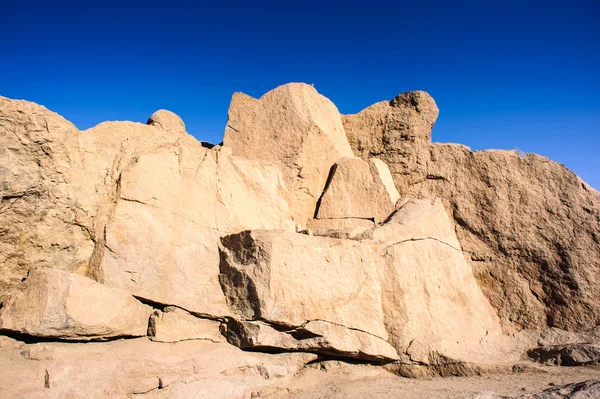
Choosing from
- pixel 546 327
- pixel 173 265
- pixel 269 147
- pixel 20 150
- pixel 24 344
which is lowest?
pixel 24 344

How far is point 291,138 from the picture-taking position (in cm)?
558

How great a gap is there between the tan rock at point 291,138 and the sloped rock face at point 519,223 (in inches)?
37.7

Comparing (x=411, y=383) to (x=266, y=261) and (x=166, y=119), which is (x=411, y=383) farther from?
(x=166, y=119)

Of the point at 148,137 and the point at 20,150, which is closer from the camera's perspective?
the point at 20,150

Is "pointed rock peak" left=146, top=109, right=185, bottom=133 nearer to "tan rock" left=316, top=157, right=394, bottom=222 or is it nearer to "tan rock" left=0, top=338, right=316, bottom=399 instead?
"tan rock" left=316, top=157, right=394, bottom=222

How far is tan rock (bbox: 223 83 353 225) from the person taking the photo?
18.1 feet

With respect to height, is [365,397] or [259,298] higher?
[259,298]

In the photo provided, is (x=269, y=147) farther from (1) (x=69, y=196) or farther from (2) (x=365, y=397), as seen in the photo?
(2) (x=365, y=397)

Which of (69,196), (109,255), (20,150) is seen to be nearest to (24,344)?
(109,255)

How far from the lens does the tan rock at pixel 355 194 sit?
5328 mm

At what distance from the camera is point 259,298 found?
3.91 m

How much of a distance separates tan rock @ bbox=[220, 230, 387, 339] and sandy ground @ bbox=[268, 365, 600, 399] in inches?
15.8

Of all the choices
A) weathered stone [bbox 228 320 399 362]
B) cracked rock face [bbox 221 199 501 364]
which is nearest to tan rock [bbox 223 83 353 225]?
cracked rock face [bbox 221 199 501 364]

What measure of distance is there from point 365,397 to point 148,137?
3.26 meters
